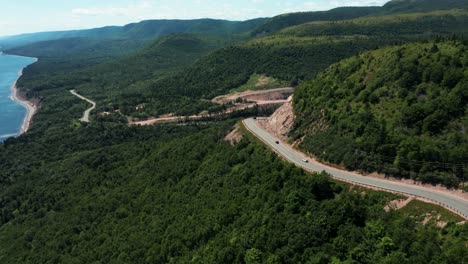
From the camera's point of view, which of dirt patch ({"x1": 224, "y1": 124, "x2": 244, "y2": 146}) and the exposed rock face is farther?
dirt patch ({"x1": 224, "y1": 124, "x2": 244, "y2": 146})

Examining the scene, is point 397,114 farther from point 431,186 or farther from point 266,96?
point 266,96

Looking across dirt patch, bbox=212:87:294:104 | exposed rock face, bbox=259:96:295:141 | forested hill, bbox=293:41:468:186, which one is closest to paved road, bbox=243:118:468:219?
forested hill, bbox=293:41:468:186

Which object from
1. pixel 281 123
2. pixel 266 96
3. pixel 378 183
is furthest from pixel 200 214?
pixel 266 96

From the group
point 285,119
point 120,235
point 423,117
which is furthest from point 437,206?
point 120,235

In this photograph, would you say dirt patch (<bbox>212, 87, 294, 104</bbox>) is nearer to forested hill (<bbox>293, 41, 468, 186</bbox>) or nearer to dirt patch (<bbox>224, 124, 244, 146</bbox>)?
dirt patch (<bbox>224, 124, 244, 146</bbox>)

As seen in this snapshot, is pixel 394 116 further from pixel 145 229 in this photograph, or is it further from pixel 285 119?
pixel 145 229

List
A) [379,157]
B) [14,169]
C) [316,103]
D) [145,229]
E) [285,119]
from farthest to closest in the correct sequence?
[14,169] < [285,119] < [316,103] < [145,229] < [379,157]
